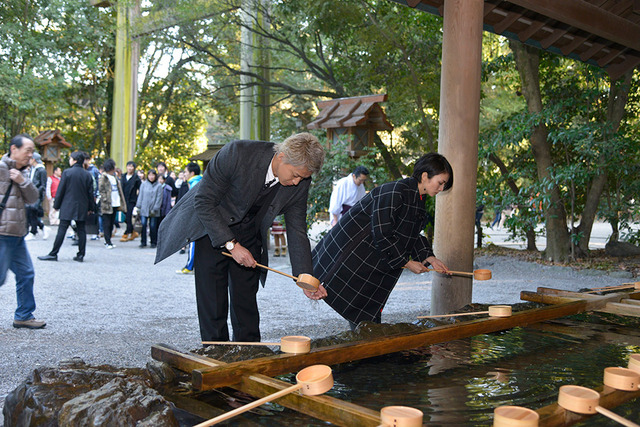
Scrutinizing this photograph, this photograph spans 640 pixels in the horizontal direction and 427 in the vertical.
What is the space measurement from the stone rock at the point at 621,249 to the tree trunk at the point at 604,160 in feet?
2.23

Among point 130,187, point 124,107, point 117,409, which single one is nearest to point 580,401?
point 117,409

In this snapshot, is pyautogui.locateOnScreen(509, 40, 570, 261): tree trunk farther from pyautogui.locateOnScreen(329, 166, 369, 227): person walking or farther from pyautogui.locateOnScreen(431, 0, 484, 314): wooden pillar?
pyautogui.locateOnScreen(431, 0, 484, 314): wooden pillar

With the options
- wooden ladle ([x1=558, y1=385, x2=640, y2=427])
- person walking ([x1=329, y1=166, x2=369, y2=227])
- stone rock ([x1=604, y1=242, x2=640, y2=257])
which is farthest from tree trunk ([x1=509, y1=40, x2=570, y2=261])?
wooden ladle ([x1=558, y1=385, x2=640, y2=427])

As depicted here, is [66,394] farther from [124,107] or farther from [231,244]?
[124,107]

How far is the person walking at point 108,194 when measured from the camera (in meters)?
10.2

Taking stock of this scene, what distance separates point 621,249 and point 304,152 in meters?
8.85

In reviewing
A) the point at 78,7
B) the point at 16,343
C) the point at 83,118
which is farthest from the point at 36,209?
the point at 83,118

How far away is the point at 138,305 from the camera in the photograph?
18.7ft

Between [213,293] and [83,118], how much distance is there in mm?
18441

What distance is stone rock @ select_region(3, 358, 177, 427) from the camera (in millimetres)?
1607

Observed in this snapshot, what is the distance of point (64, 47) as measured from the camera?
53.5 feet

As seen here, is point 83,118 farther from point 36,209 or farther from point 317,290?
point 317,290

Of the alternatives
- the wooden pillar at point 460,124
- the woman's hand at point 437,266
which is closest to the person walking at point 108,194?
the wooden pillar at point 460,124

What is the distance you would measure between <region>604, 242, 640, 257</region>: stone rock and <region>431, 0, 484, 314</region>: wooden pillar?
21.7ft
